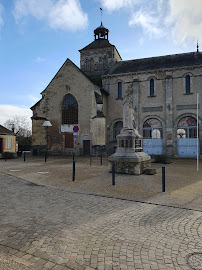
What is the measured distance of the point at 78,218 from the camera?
4.30 m

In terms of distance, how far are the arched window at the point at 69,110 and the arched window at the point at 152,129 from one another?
324 inches

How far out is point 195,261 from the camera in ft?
8.98

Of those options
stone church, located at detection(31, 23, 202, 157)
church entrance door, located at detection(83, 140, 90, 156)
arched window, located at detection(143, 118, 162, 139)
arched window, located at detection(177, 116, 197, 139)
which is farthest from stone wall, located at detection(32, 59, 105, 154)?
arched window, located at detection(177, 116, 197, 139)

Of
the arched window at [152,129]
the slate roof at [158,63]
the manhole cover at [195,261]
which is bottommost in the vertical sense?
the manhole cover at [195,261]

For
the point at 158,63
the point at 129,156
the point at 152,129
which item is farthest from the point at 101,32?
the point at 129,156

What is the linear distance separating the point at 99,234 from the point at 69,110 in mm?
20920

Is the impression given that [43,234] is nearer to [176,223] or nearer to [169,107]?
[176,223]

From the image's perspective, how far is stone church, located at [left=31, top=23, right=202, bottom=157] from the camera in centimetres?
2169

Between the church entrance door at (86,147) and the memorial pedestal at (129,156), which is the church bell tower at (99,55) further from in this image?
the memorial pedestal at (129,156)

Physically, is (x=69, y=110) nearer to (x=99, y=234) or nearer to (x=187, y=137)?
(x=187, y=137)

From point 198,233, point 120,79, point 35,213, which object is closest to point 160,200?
point 198,233

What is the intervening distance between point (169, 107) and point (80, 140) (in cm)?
1068

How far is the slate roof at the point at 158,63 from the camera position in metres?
22.5

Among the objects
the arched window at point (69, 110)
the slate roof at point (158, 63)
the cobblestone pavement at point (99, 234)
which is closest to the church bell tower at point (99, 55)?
the slate roof at point (158, 63)
